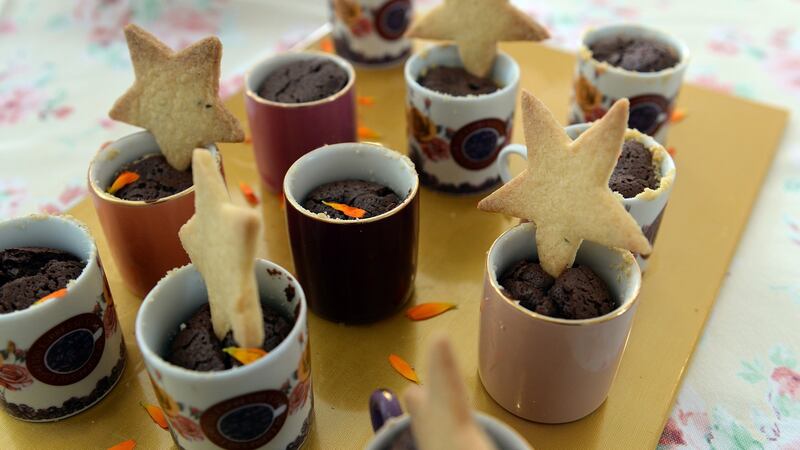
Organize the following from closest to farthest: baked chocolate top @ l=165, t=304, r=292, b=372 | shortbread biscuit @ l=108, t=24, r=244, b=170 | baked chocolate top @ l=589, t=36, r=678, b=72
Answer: baked chocolate top @ l=165, t=304, r=292, b=372 < shortbread biscuit @ l=108, t=24, r=244, b=170 < baked chocolate top @ l=589, t=36, r=678, b=72

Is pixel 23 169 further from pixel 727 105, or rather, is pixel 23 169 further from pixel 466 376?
pixel 727 105

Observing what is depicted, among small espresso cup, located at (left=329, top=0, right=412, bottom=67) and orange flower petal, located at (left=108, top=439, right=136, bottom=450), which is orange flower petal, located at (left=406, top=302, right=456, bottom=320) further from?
small espresso cup, located at (left=329, top=0, right=412, bottom=67)

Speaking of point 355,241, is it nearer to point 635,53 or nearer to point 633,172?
point 633,172

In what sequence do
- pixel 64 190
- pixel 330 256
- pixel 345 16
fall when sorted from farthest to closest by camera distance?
pixel 345 16, pixel 64 190, pixel 330 256

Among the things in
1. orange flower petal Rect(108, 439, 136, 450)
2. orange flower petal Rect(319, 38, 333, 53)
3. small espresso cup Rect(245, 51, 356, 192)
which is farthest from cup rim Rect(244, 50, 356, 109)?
orange flower petal Rect(108, 439, 136, 450)

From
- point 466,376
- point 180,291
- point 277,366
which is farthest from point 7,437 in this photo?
point 466,376

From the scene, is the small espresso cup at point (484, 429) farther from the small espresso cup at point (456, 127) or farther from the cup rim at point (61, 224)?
the small espresso cup at point (456, 127)
